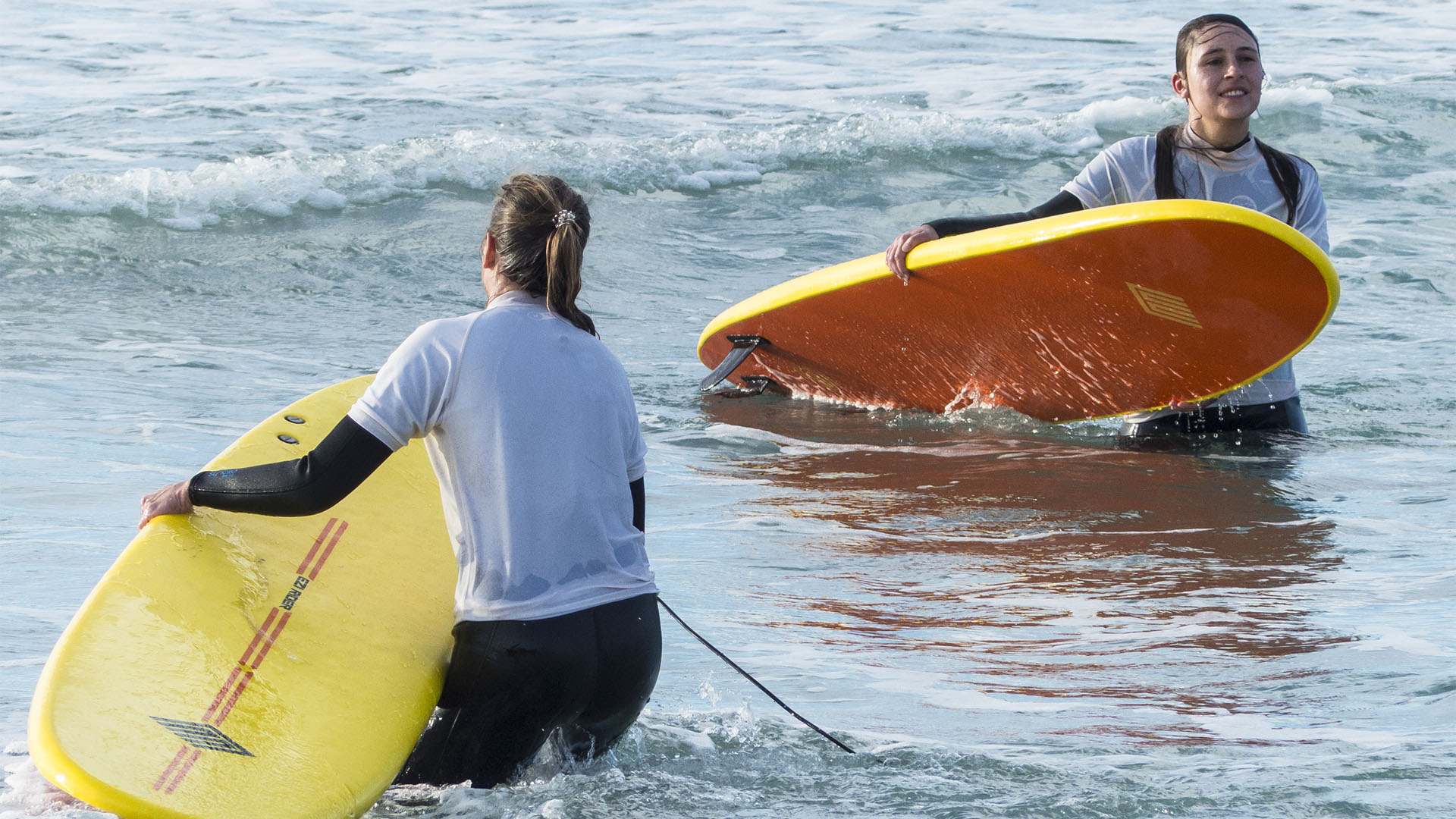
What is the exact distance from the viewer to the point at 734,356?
5984mm

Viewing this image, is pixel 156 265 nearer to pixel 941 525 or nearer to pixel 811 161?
pixel 811 161

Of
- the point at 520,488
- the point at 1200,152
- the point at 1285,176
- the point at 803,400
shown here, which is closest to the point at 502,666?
the point at 520,488

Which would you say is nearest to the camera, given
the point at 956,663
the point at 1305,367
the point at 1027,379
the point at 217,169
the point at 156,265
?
the point at 956,663

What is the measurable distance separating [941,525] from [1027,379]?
1260 mm

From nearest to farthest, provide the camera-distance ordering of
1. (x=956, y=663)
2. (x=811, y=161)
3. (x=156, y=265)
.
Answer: (x=956, y=663), (x=156, y=265), (x=811, y=161)

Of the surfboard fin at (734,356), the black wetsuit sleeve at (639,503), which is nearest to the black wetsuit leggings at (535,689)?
the black wetsuit sleeve at (639,503)

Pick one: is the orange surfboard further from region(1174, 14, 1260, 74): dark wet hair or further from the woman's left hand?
the woman's left hand

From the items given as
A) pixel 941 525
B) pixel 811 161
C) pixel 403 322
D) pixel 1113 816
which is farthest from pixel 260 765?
pixel 811 161

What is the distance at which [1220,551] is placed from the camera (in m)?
3.95

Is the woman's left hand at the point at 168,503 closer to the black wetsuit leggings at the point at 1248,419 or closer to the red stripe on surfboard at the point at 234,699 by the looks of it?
the red stripe on surfboard at the point at 234,699

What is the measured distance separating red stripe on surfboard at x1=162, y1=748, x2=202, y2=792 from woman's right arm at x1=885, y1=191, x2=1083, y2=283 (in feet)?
9.96

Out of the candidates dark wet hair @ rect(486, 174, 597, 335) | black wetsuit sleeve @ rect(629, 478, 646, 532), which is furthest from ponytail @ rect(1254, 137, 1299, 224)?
dark wet hair @ rect(486, 174, 597, 335)

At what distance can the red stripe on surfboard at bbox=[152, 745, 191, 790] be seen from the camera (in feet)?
6.93

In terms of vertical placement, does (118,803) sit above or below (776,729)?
above
